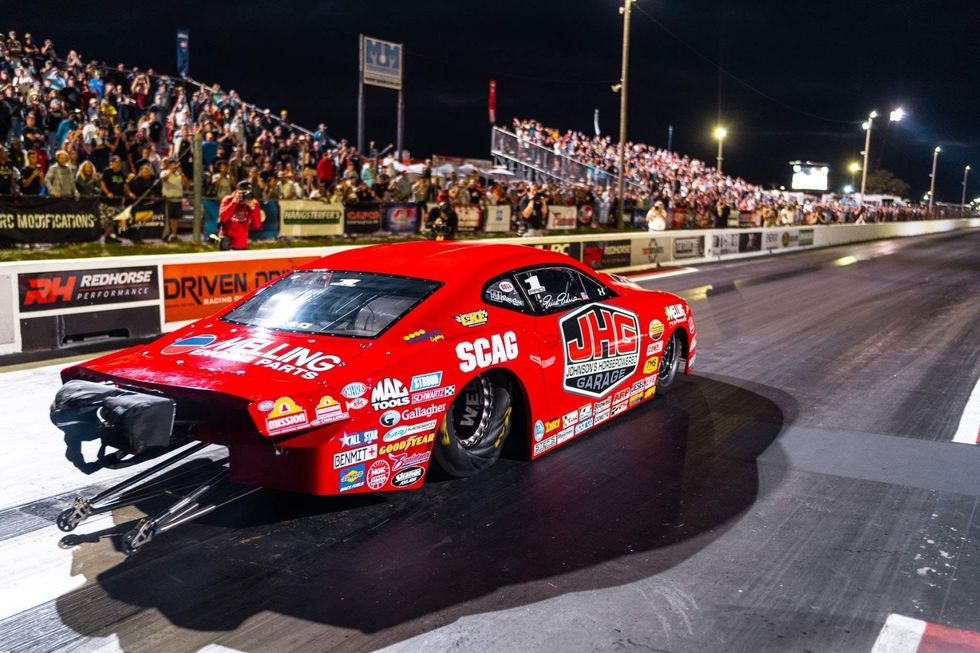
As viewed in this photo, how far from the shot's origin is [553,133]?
1660 inches

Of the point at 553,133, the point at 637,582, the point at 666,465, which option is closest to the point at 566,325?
the point at 666,465

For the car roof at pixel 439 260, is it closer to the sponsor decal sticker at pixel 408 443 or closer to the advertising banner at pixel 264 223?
the sponsor decal sticker at pixel 408 443

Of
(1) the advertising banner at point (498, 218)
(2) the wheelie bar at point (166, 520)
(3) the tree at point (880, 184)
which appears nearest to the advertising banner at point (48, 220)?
(2) the wheelie bar at point (166, 520)

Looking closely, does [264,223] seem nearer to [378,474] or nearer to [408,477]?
[408,477]

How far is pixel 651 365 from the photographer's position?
7031 millimetres

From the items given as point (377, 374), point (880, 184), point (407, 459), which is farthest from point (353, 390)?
point (880, 184)

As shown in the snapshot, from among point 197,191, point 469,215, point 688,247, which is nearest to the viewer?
point 197,191

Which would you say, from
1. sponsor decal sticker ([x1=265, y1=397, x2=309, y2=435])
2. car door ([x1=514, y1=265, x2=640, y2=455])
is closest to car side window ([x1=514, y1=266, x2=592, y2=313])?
car door ([x1=514, y1=265, x2=640, y2=455])

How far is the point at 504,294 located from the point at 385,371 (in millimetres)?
1371

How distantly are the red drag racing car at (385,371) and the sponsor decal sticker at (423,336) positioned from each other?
0.4 inches

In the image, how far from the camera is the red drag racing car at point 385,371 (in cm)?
412

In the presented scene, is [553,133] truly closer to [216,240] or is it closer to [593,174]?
[593,174]

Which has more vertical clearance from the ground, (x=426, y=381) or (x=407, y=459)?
(x=426, y=381)

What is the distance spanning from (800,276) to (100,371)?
19.3 meters
